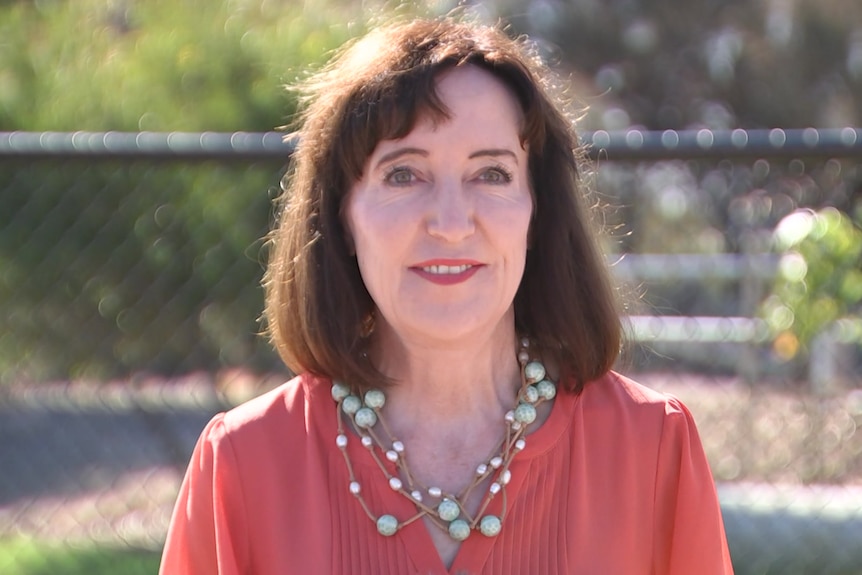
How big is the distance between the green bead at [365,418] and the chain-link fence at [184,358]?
6.10 feet

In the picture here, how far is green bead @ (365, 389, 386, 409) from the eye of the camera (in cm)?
202

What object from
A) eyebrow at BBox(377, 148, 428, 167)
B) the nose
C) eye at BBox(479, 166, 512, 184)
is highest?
eyebrow at BBox(377, 148, 428, 167)

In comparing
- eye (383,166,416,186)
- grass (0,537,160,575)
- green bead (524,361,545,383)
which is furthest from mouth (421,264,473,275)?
grass (0,537,160,575)

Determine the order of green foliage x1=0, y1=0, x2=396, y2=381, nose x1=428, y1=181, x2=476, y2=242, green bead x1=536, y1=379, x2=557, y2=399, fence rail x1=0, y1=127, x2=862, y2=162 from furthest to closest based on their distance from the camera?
1. green foliage x1=0, y1=0, x2=396, y2=381
2. fence rail x1=0, y1=127, x2=862, y2=162
3. green bead x1=536, y1=379, x2=557, y2=399
4. nose x1=428, y1=181, x2=476, y2=242

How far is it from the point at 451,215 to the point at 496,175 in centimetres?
13

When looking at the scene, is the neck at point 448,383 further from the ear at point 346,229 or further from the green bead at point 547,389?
the ear at point 346,229

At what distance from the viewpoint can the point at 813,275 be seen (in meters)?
3.89

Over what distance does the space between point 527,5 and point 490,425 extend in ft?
42.0

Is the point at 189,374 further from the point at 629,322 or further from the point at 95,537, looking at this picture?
the point at 629,322

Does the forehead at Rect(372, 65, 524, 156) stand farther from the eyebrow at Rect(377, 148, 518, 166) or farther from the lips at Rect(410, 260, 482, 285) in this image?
the lips at Rect(410, 260, 482, 285)

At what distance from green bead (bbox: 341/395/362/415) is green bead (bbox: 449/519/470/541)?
29cm

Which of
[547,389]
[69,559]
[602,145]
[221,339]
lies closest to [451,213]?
[547,389]

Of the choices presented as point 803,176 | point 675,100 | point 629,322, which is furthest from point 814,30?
point 629,322

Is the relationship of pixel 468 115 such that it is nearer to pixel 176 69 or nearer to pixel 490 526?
pixel 490 526
